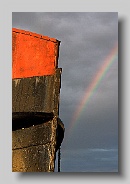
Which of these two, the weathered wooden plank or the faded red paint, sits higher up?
the faded red paint

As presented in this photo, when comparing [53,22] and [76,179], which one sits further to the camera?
[53,22]

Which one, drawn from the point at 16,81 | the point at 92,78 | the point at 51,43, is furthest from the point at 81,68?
the point at 16,81

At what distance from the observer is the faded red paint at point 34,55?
104 inches

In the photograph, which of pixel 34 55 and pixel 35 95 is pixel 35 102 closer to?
pixel 35 95

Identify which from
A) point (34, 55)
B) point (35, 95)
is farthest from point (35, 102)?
point (34, 55)

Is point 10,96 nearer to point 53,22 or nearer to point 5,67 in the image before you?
point 5,67

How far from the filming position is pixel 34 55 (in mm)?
2650

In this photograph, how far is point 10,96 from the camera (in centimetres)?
258

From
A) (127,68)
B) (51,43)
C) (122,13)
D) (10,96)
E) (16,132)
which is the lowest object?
(16,132)

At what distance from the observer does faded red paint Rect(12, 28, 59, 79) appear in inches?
104

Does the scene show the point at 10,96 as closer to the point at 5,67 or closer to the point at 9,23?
the point at 5,67

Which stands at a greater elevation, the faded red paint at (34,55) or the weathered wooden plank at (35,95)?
the faded red paint at (34,55)

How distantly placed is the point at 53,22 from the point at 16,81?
50 centimetres

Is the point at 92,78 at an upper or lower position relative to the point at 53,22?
lower
